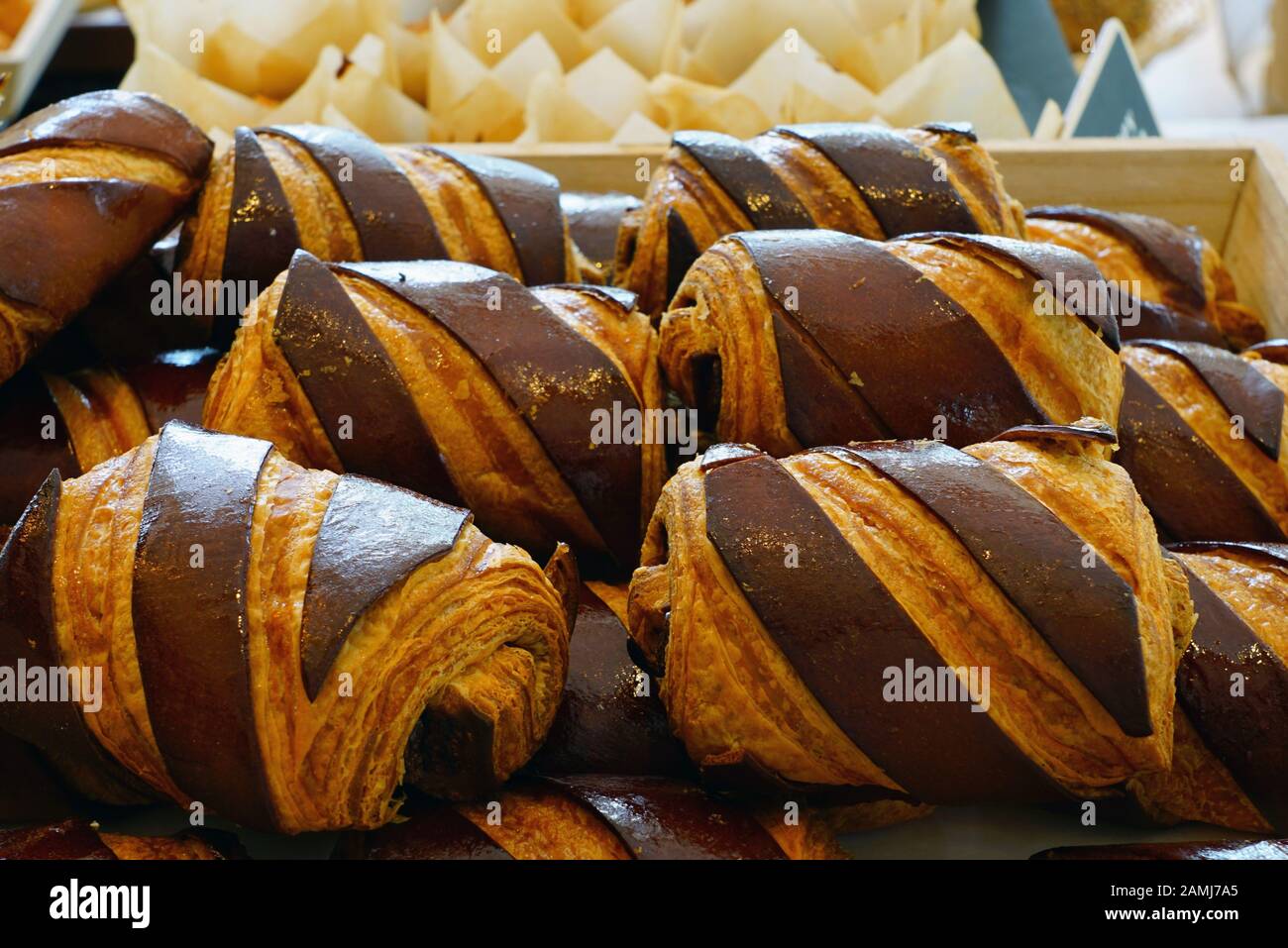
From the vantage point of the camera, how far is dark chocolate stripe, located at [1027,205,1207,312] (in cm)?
217

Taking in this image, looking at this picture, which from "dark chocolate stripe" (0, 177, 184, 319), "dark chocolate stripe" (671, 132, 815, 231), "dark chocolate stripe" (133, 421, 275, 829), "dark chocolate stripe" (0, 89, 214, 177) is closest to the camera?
"dark chocolate stripe" (133, 421, 275, 829)

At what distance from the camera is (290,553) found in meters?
1.28

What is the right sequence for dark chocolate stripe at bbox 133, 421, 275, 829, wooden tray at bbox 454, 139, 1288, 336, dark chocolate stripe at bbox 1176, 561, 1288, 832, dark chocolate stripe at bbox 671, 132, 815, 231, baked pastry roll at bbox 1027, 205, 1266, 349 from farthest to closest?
1. wooden tray at bbox 454, 139, 1288, 336
2. baked pastry roll at bbox 1027, 205, 1266, 349
3. dark chocolate stripe at bbox 671, 132, 815, 231
4. dark chocolate stripe at bbox 1176, 561, 1288, 832
5. dark chocolate stripe at bbox 133, 421, 275, 829

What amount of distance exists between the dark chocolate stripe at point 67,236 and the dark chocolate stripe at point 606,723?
893 mm

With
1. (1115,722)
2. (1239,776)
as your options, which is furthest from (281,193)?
(1239,776)

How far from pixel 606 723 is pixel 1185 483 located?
960mm

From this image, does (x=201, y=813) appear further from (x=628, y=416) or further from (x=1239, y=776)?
(x=1239, y=776)

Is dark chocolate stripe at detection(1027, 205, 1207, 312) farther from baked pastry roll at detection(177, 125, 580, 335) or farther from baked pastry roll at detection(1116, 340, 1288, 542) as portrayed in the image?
baked pastry roll at detection(177, 125, 580, 335)

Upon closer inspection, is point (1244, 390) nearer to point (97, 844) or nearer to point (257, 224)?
point (257, 224)

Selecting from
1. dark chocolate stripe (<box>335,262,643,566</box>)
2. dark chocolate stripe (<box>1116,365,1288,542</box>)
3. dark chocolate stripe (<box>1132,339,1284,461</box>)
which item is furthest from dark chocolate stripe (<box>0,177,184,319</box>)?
dark chocolate stripe (<box>1132,339,1284,461</box>)

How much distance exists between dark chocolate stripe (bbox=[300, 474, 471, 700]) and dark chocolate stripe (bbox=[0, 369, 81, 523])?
54 centimetres

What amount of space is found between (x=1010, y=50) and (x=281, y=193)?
2578mm

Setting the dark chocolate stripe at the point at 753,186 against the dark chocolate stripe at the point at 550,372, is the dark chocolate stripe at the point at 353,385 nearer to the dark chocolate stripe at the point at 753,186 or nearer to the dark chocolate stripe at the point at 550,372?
the dark chocolate stripe at the point at 550,372
